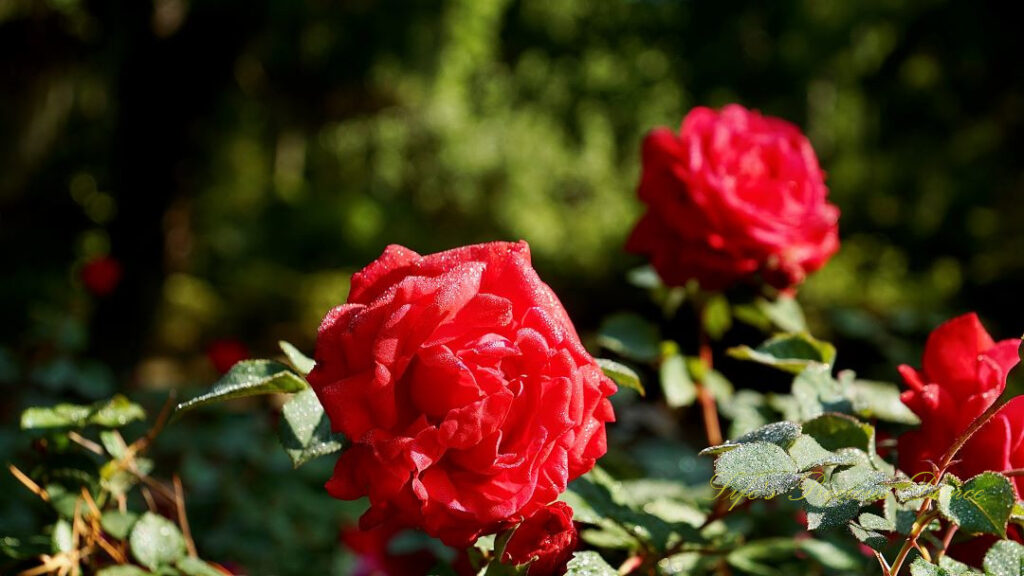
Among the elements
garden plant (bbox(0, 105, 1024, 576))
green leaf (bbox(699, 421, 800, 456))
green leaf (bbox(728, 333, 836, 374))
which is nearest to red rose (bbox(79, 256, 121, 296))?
garden plant (bbox(0, 105, 1024, 576))

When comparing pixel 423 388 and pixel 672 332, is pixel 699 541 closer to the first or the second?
pixel 423 388

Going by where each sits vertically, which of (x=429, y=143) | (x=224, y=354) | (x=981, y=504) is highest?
(x=981, y=504)

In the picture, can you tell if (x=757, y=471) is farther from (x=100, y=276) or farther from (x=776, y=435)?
(x=100, y=276)

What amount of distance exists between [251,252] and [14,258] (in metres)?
1.59

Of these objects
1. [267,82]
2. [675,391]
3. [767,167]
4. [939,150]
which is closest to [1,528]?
[675,391]

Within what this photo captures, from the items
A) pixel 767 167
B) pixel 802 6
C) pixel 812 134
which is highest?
pixel 767 167

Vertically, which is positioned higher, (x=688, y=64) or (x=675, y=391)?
(x=675, y=391)

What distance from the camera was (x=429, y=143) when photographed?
21.3ft

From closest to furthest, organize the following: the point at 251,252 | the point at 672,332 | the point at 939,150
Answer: the point at 672,332 < the point at 939,150 < the point at 251,252

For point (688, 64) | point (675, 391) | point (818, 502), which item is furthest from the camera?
point (688, 64)

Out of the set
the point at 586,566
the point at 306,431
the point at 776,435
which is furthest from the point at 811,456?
the point at 306,431

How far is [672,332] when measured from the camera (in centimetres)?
92

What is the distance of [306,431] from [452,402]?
11 centimetres

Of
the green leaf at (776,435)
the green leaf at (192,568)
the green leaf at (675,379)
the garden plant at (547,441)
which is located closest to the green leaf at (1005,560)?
the garden plant at (547,441)
